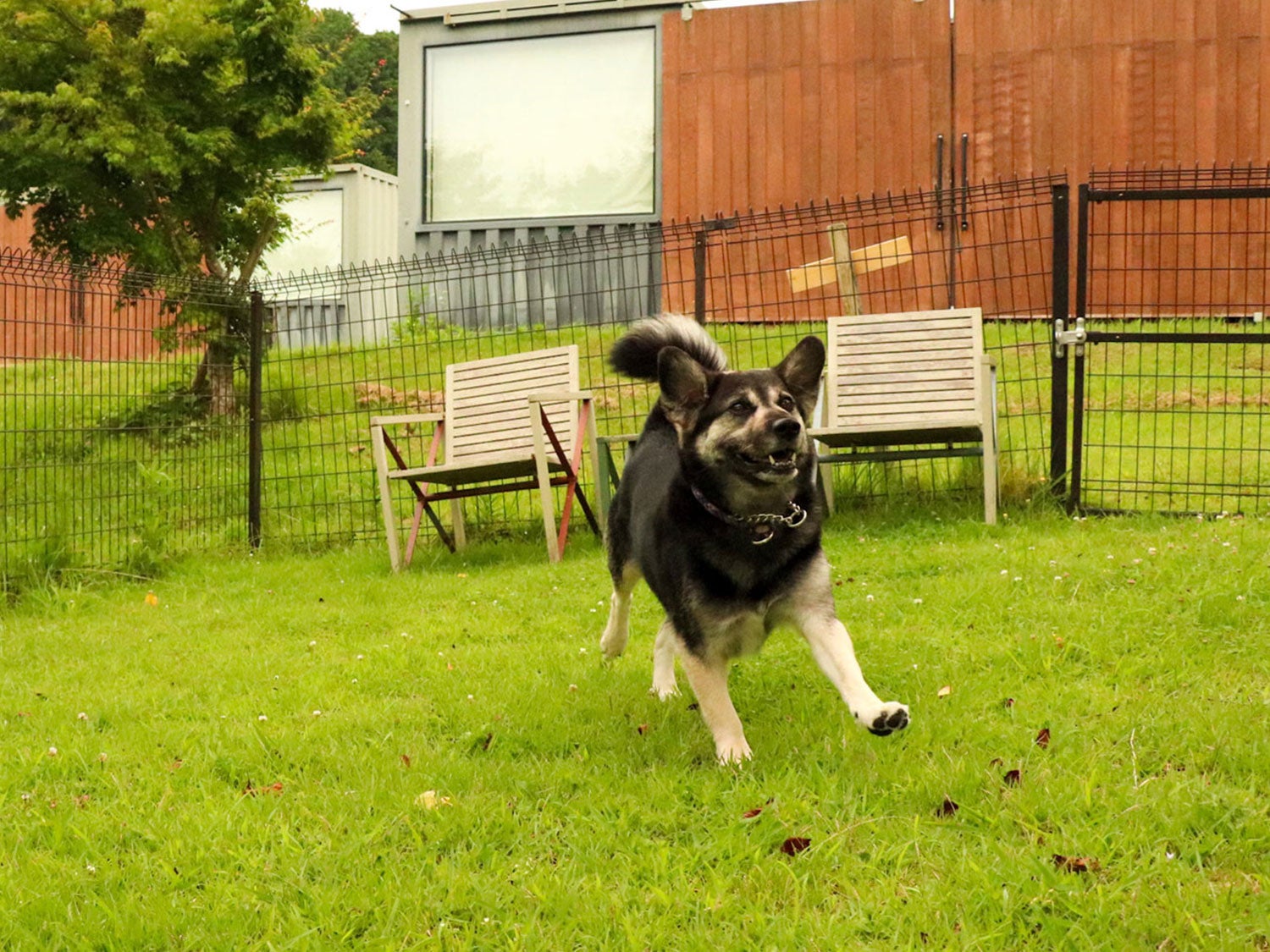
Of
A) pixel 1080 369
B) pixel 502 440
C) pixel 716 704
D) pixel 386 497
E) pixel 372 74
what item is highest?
pixel 372 74

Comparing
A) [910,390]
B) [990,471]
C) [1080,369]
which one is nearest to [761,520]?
[990,471]

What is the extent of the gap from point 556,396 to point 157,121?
6.08 m

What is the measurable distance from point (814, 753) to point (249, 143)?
1018 cm

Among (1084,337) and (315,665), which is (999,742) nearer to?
(315,665)

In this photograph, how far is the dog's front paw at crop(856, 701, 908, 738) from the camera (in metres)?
3.33

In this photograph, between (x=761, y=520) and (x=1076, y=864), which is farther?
(x=761, y=520)

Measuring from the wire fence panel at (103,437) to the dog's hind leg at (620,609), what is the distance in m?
3.98

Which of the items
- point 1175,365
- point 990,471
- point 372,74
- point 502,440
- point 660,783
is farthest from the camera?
point 372,74

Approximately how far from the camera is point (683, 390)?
13.6ft

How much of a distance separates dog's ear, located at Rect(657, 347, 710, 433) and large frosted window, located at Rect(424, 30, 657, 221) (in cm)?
1275

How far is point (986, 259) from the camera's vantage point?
45.2 ft

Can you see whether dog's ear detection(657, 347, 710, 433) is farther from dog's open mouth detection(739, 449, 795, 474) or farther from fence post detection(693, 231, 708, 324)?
fence post detection(693, 231, 708, 324)

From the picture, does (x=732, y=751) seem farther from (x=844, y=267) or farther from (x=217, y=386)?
(x=217, y=386)

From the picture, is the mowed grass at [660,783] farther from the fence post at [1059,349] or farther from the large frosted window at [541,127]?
the large frosted window at [541,127]
